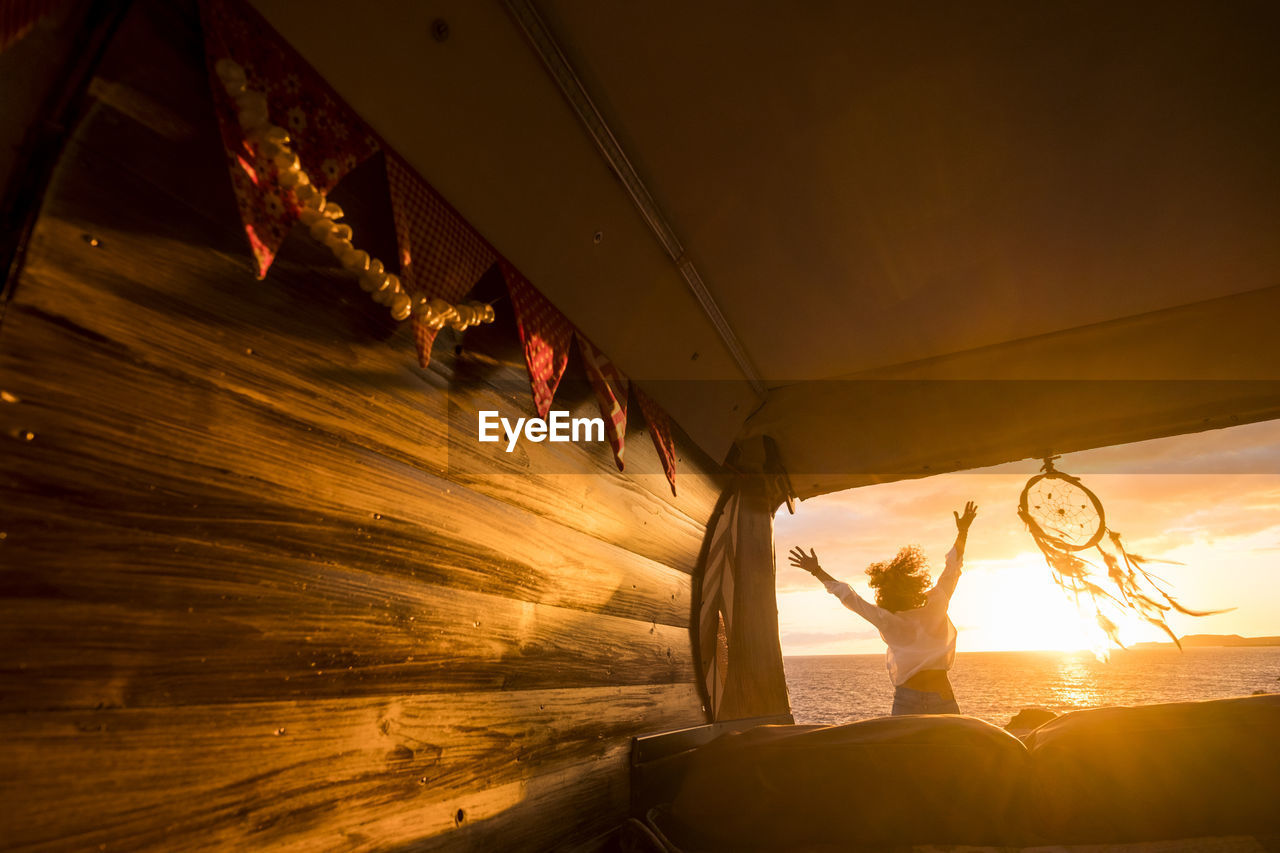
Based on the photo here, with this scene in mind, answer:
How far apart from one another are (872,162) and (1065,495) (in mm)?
2400

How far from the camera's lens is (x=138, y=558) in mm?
623

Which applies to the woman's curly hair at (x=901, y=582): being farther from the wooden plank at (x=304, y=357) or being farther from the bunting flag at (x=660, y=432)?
the wooden plank at (x=304, y=357)

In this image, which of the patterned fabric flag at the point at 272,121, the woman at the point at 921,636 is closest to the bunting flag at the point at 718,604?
the woman at the point at 921,636

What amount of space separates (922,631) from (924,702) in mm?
367

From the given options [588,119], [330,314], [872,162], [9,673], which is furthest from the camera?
[872,162]

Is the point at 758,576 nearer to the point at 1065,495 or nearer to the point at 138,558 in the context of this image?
the point at 1065,495

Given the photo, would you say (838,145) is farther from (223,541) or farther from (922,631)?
(922,631)

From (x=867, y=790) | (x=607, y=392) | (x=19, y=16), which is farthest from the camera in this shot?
(x=607, y=392)

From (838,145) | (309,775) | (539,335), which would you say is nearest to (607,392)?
(539,335)

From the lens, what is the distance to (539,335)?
4.36ft

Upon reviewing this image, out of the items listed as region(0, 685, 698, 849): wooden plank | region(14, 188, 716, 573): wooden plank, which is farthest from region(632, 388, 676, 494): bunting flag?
region(0, 685, 698, 849): wooden plank

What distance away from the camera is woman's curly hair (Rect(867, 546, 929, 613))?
11.5 feet

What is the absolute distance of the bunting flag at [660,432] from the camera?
187 centimetres

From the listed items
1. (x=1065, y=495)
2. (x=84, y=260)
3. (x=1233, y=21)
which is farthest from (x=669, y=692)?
(x=1065, y=495)
